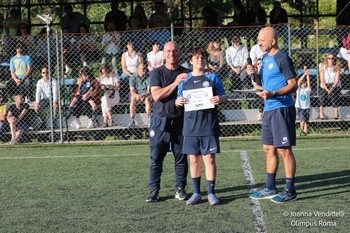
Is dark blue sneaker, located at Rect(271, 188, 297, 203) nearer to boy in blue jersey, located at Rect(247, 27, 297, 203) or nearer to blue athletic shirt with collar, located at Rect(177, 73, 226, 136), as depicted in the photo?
boy in blue jersey, located at Rect(247, 27, 297, 203)

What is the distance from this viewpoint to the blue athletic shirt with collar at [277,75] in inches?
316

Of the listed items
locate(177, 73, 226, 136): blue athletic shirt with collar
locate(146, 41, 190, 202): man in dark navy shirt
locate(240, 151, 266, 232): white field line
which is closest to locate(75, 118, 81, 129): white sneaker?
locate(240, 151, 266, 232): white field line

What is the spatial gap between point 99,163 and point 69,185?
83.0 inches

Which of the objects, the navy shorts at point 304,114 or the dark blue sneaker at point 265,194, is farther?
the navy shorts at point 304,114

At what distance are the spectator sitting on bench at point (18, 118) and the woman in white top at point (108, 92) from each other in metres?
1.61

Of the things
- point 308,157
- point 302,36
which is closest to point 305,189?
point 308,157

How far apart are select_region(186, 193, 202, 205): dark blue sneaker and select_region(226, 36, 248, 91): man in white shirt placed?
26.2ft

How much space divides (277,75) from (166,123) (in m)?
1.37

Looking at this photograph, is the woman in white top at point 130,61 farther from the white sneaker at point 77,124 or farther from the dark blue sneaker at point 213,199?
the dark blue sneaker at point 213,199

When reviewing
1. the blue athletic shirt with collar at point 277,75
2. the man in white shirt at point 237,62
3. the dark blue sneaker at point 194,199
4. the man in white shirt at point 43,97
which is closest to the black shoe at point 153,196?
the dark blue sneaker at point 194,199

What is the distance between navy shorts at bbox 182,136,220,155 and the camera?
317 inches

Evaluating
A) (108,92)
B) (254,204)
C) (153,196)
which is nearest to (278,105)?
(254,204)

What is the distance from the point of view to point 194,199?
8156mm

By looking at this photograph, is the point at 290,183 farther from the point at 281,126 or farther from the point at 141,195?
the point at 141,195
